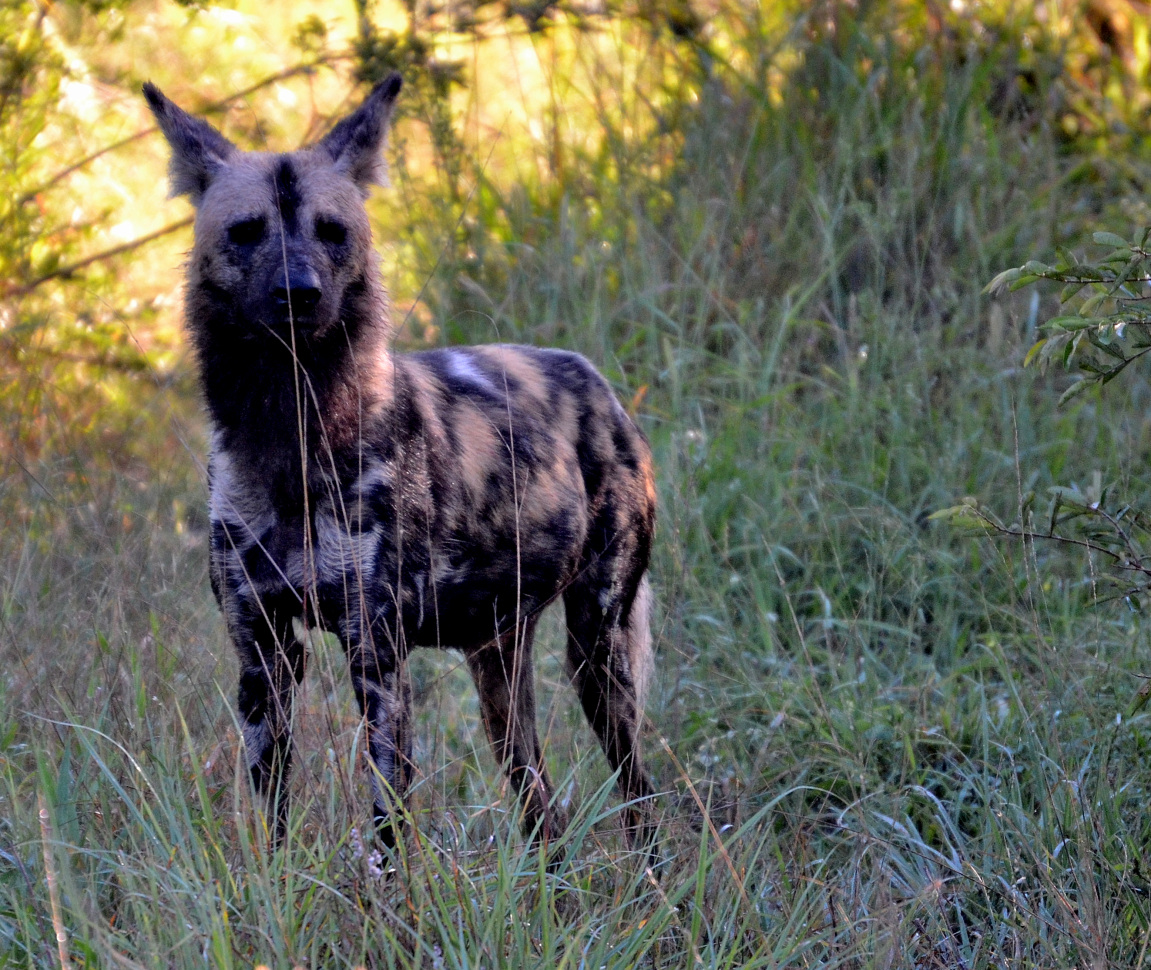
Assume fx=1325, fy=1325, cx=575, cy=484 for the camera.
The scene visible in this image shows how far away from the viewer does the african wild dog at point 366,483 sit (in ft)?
8.57

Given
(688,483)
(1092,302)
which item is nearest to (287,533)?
(1092,302)

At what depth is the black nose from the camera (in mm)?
2590

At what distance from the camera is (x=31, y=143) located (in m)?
4.35

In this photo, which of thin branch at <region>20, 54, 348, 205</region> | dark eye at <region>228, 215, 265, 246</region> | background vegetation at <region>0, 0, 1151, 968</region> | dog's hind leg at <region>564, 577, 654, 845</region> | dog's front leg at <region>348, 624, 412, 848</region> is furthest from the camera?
thin branch at <region>20, 54, 348, 205</region>

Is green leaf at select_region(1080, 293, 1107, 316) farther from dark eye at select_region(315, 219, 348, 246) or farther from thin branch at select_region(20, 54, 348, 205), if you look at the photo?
thin branch at select_region(20, 54, 348, 205)

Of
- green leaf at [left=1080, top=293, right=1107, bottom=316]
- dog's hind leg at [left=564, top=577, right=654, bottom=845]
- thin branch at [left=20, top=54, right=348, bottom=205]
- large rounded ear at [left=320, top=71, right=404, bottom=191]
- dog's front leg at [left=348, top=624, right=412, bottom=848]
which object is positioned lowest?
dog's hind leg at [left=564, top=577, right=654, bottom=845]

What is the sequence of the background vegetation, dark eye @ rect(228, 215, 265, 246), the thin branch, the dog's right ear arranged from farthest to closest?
1. the thin branch
2. the dog's right ear
3. dark eye @ rect(228, 215, 265, 246)
4. the background vegetation

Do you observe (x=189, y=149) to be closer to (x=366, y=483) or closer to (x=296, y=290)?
(x=296, y=290)

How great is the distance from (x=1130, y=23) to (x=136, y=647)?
18.0 ft

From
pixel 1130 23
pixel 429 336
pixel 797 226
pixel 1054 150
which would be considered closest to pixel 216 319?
pixel 429 336

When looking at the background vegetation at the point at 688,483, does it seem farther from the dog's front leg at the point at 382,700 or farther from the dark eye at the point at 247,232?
the dark eye at the point at 247,232

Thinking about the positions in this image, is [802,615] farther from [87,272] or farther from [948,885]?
[87,272]

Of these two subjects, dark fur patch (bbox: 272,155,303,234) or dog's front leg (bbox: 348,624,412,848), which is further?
dark fur patch (bbox: 272,155,303,234)

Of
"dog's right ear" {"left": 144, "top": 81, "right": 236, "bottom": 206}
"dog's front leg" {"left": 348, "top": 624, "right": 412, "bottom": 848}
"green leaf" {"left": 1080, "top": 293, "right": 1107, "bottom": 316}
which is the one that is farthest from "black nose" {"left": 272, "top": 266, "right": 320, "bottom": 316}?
"green leaf" {"left": 1080, "top": 293, "right": 1107, "bottom": 316}
